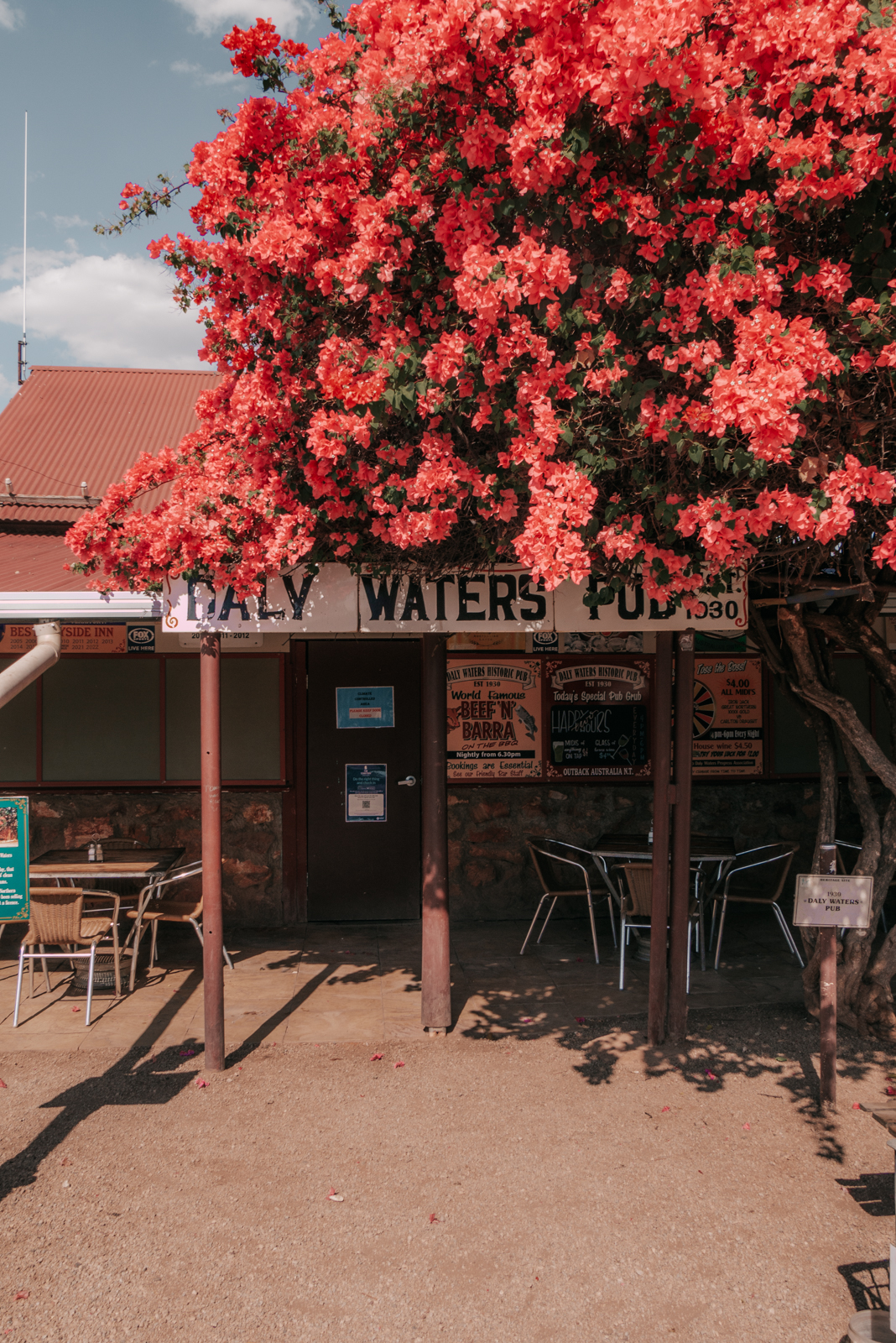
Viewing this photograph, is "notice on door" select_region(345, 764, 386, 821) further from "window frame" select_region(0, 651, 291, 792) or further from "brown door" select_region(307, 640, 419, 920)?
"window frame" select_region(0, 651, 291, 792)

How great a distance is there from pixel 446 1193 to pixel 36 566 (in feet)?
14.9

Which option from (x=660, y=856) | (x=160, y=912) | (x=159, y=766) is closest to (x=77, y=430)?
(x=159, y=766)

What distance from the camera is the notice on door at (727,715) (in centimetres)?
791

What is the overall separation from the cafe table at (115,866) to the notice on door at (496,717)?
243 cm

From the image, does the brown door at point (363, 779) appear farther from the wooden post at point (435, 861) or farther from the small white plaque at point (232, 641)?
the wooden post at point (435, 861)

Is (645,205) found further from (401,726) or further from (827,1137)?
(401,726)

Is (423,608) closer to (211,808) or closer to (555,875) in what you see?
(211,808)

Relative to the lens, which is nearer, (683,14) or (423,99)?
(683,14)

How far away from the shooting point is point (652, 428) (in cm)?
351

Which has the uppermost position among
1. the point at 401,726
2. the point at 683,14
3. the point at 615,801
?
the point at 683,14

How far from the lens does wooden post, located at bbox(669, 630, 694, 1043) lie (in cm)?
498

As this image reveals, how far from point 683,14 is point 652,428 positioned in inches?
52.5

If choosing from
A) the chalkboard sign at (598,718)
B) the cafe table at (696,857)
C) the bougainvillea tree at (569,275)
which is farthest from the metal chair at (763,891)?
the bougainvillea tree at (569,275)

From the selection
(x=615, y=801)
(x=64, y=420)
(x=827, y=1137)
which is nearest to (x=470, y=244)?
(x=827, y=1137)
